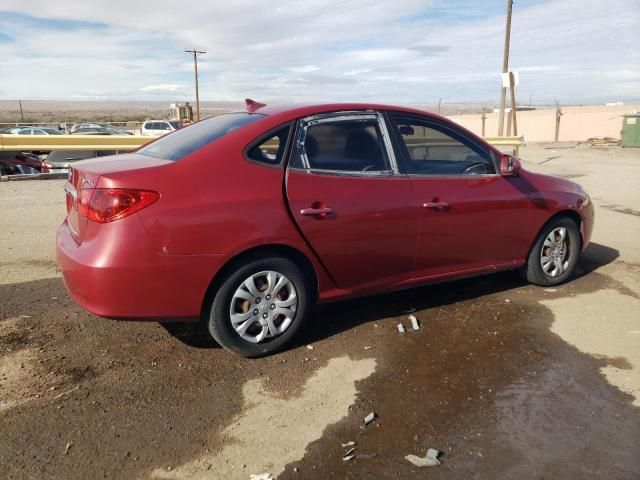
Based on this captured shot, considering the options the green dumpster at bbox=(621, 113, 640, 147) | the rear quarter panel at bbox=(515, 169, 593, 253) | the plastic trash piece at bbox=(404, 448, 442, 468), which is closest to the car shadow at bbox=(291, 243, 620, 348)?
the rear quarter panel at bbox=(515, 169, 593, 253)

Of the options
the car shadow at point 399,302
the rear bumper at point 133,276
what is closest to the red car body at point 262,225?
the rear bumper at point 133,276

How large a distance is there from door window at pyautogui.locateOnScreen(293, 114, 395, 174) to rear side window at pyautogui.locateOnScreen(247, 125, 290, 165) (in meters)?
0.11

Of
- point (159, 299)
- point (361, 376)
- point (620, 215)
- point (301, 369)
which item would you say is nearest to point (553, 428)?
point (361, 376)

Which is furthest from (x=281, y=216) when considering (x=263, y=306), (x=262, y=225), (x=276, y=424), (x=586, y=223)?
(x=586, y=223)

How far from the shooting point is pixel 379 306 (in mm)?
4660

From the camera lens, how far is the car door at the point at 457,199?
4145 mm

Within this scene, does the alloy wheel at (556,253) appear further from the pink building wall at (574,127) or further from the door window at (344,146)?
the pink building wall at (574,127)

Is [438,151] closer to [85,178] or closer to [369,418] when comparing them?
[369,418]

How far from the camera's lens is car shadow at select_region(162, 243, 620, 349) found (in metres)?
4.06

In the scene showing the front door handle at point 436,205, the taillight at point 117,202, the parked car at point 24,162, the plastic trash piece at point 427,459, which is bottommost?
the plastic trash piece at point 427,459

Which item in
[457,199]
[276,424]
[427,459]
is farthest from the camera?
[457,199]

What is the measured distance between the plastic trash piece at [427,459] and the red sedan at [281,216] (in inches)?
53.6

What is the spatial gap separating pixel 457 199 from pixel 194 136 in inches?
81.8

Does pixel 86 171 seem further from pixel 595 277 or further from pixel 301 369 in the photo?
pixel 595 277
